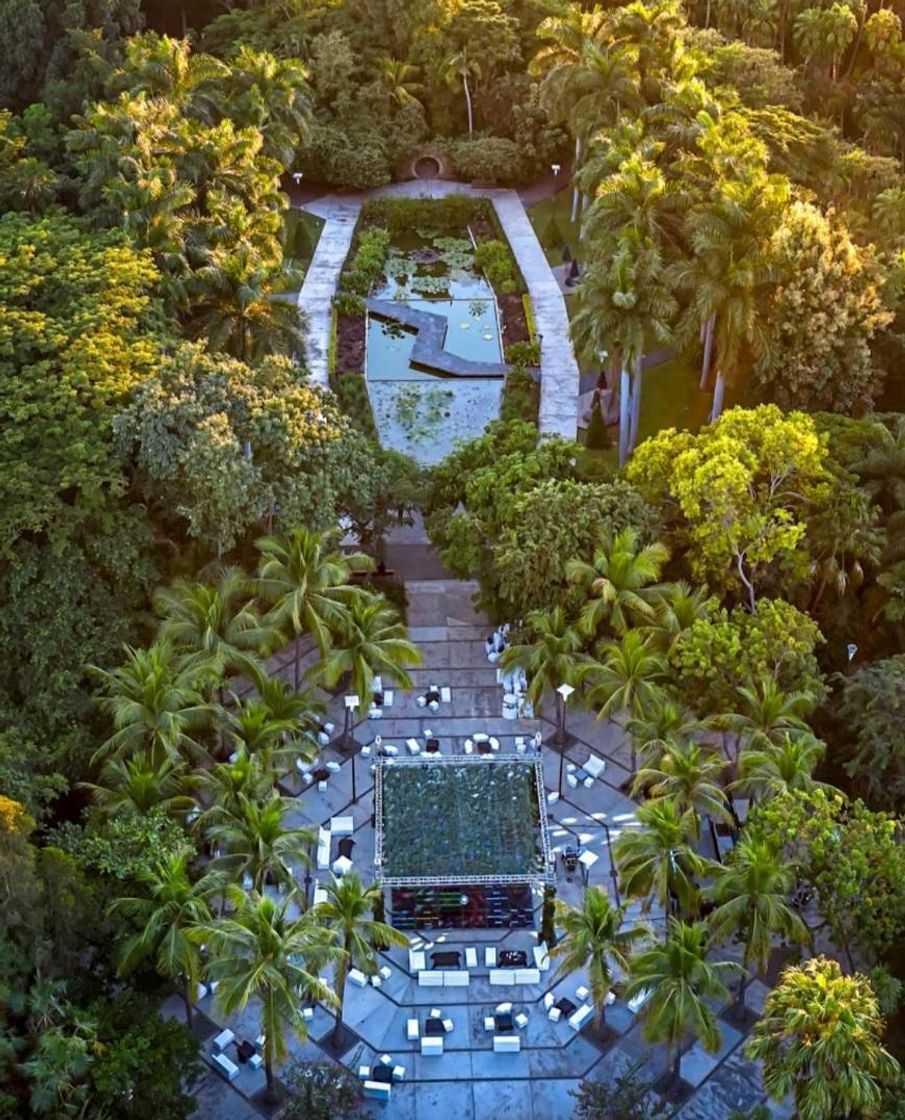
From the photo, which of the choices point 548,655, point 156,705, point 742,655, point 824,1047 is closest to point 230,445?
point 156,705

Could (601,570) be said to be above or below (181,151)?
below

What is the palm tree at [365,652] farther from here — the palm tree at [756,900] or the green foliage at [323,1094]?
the palm tree at [756,900]

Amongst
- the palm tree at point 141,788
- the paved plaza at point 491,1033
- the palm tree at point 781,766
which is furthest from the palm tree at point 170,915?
the palm tree at point 781,766

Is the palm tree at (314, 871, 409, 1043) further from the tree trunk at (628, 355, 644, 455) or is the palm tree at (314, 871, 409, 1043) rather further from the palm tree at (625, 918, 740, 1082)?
the tree trunk at (628, 355, 644, 455)

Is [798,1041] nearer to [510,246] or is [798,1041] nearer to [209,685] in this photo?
[209,685]

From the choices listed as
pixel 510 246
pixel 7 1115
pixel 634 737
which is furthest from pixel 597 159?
pixel 7 1115

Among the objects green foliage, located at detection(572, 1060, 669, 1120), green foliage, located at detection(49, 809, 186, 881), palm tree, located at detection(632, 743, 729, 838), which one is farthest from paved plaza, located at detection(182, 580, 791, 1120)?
green foliage, located at detection(49, 809, 186, 881)
